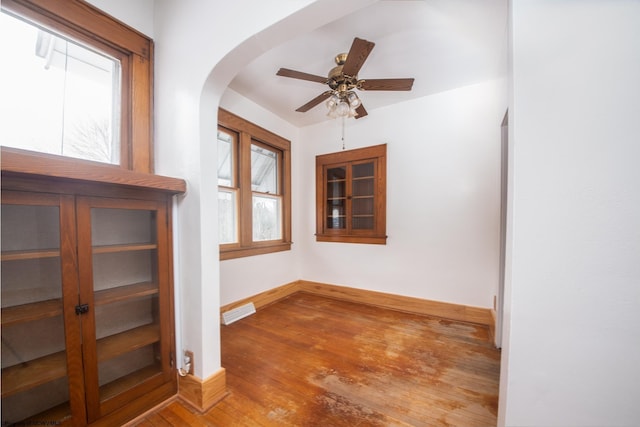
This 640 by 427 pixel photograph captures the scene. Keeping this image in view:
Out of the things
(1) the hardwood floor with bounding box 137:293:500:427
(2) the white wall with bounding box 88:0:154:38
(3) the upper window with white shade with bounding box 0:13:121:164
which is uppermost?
(2) the white wall with bounding box 88:0:154:38

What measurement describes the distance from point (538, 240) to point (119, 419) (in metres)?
2.20

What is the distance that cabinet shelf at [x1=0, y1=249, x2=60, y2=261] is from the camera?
3.30 ft

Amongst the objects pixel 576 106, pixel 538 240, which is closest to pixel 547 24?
pixel 576 106

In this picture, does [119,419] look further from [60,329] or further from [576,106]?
[576,106]

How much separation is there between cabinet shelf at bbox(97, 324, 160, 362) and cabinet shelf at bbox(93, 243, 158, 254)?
1.71 feet

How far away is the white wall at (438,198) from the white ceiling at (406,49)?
0.28 metres

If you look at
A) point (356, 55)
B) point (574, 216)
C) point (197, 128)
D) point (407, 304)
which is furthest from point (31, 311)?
point (407, 304)

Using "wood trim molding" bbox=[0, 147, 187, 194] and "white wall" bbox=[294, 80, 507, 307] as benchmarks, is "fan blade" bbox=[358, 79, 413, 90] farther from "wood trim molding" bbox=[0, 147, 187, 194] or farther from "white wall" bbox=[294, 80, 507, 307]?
"wood trim molding" bbox=[0, 147, 187, 194]

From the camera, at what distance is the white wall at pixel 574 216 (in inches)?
25.5

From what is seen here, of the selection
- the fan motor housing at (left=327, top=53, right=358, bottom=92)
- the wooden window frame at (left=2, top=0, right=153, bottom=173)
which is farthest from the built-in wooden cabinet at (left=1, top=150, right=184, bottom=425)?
the fan motor housing at (left=327, top=53, right=358, bottom=92)

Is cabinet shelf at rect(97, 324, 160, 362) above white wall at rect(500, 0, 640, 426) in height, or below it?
below

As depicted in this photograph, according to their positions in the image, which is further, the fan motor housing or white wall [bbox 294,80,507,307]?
white wall [bbox 294,80,507,307]

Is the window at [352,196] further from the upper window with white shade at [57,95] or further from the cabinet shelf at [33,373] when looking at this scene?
the cabinet shelf at [33,373]

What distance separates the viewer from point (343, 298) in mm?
3375
